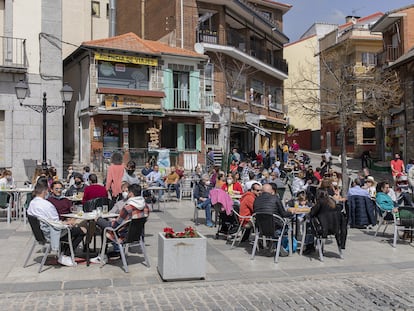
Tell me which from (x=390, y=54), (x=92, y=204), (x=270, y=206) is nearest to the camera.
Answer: (x=270, y=206)

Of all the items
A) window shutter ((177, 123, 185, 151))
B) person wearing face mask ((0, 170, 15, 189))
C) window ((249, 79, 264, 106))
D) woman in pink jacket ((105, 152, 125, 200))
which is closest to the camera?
woman in pink jacket ((105, 152, 125, 200))

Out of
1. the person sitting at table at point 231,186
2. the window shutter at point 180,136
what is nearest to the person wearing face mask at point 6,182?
the person sitting at table at point 231,186

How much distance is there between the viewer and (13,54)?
18.2 meters

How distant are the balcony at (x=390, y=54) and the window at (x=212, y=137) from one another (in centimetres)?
1227

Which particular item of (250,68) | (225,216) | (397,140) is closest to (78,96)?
(250,68)

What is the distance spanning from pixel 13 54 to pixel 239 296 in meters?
15.9

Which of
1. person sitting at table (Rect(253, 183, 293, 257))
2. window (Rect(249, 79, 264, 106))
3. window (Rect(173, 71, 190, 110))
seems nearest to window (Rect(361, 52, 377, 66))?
window (Rect(249, 79, 264, 106))

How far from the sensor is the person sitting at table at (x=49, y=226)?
6.80 meters

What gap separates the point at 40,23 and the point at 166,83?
308 inches

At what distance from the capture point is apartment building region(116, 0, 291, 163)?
2770 centimetres

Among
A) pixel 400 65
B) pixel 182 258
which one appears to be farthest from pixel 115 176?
pixel 400 65

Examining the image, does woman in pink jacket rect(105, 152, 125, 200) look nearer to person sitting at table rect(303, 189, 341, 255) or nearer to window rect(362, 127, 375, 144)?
person sitting at table rect(303, 189, 341, 255)

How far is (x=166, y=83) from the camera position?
24.9 m

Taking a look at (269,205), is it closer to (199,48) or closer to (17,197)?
(17,197)
